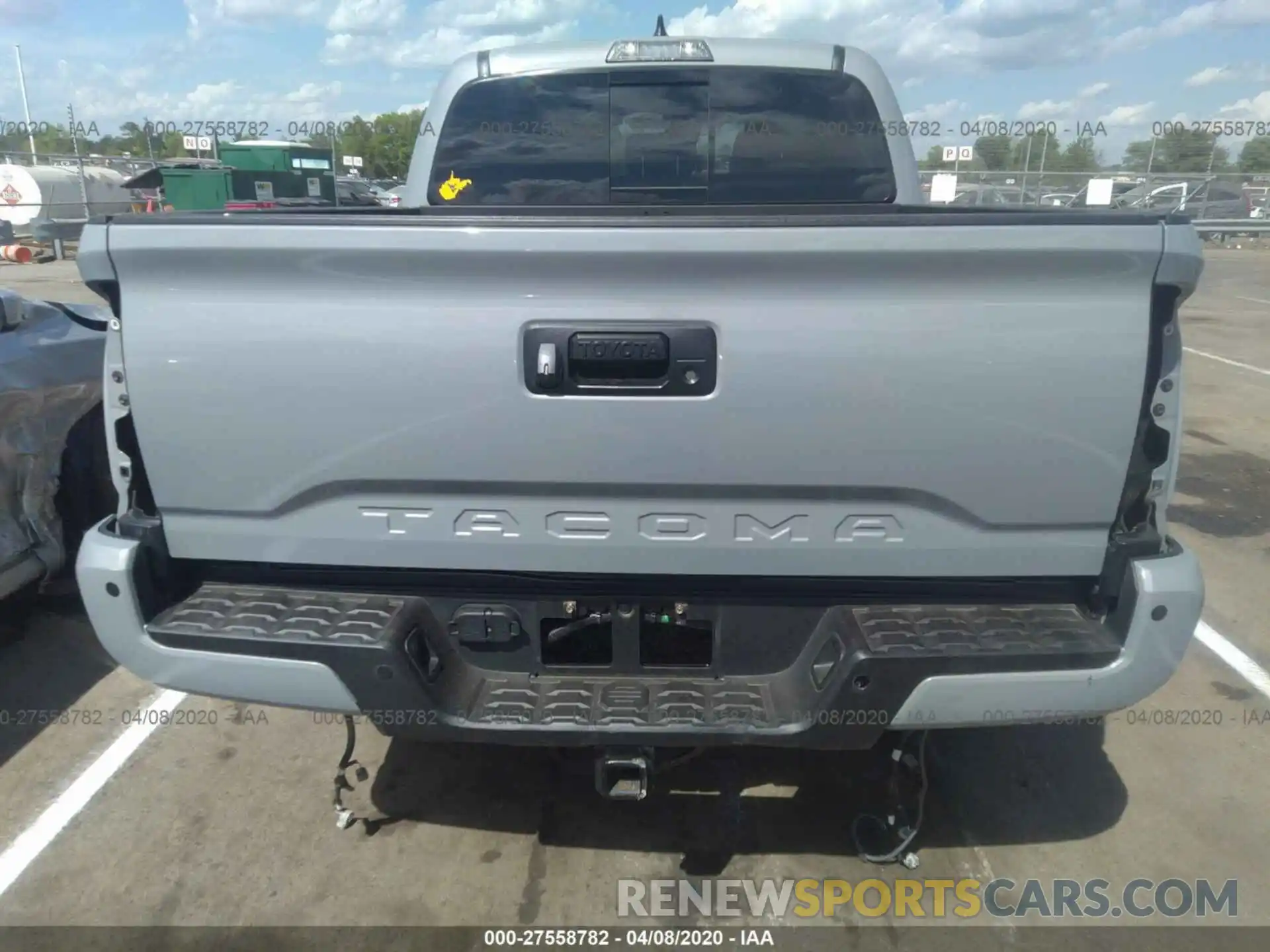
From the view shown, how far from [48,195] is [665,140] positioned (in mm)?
23267

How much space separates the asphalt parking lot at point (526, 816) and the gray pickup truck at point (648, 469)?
0.79 m

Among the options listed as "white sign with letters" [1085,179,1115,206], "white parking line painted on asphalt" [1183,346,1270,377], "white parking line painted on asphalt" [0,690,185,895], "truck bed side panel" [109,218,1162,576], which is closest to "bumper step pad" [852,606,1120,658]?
"truck bed side panel" [109,218,1162,576]

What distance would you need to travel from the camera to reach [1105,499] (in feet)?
7.35

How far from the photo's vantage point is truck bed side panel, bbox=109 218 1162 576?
2.12 metres

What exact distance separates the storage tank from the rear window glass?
65.9 ft

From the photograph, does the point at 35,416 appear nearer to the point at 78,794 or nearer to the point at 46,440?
the point at 46,440

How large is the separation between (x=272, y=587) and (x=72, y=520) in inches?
106

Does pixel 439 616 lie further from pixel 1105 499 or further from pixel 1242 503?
pixel 1242 503

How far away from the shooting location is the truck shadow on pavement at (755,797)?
3.07 m

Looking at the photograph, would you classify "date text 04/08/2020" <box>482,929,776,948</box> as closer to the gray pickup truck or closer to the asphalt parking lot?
the asphalt parking lot

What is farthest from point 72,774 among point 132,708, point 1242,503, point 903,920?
point 1242,503

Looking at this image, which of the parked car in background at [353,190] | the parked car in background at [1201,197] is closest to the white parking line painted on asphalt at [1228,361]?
the parked car in background at [1201,197]

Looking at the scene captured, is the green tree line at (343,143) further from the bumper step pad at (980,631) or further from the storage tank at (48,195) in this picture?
the bumper step pad at (980,631)

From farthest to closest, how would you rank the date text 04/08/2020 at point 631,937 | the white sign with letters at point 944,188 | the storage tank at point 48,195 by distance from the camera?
the white sign with letters at point 944,188 < the storage tank at point 48,195 < the date text 04/08/2020 at point 631,937
